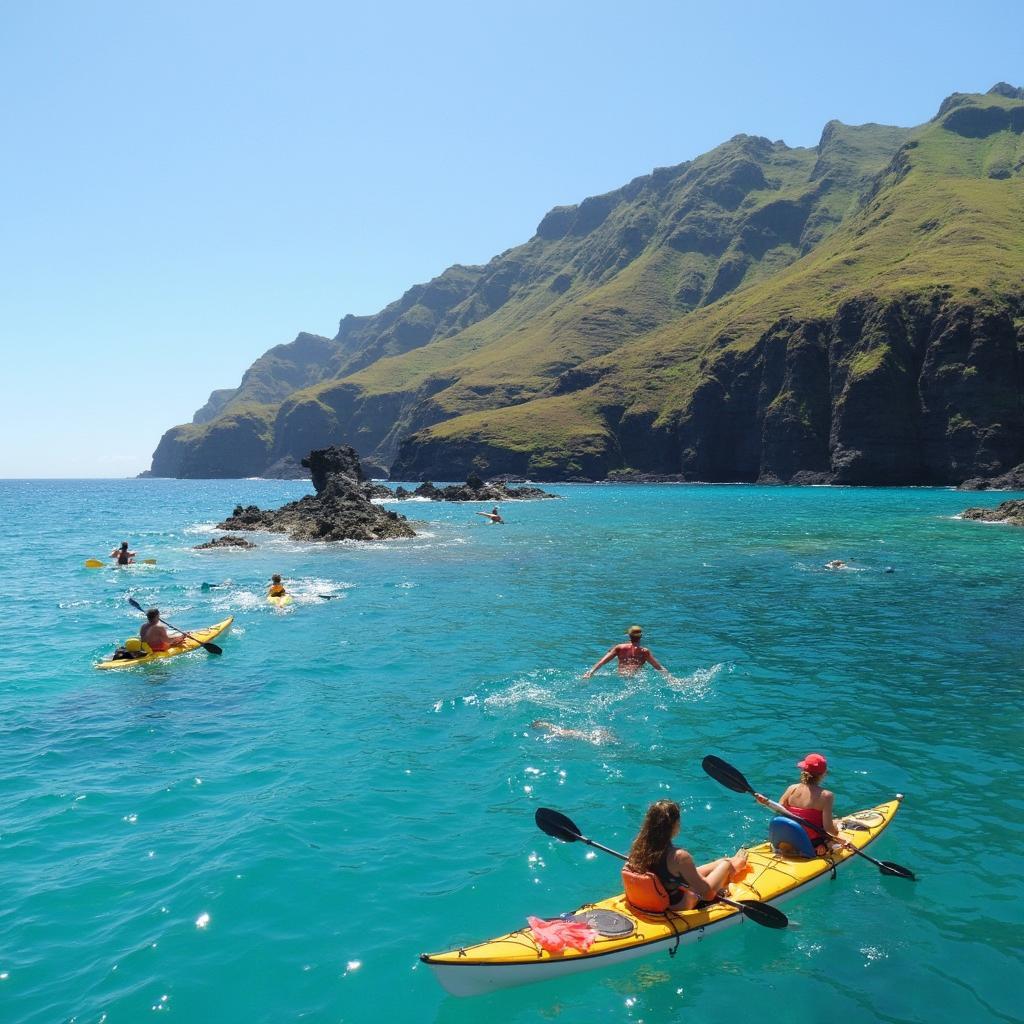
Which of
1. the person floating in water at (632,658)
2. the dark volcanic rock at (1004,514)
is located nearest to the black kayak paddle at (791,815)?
the person floating in water at (632,658)

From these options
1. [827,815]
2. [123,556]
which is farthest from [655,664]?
[123,556]

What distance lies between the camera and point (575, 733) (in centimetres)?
1723

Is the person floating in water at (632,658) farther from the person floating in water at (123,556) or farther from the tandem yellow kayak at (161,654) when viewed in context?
the person floating in water at (123,556)

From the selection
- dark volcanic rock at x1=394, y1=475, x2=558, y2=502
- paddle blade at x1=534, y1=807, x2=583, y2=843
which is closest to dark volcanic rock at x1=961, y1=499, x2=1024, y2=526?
dark volcanic rock at x1=394, y1=475, x2=558, y2=502

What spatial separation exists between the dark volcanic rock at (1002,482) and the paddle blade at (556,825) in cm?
12484

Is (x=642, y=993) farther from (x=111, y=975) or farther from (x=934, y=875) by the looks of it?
(x=111, y=975)

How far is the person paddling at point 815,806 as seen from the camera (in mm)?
11609

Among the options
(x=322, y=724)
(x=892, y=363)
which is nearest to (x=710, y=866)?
(x=322, y=724)

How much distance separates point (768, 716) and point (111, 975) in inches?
574

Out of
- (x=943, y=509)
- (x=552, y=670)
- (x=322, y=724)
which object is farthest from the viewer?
(x=943, y=509)

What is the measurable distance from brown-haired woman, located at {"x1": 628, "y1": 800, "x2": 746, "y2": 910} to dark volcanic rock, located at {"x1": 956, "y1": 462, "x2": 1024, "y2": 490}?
124724 millimetres

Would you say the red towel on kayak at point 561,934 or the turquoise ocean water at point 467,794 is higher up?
the red towel on kayak at point 561,934

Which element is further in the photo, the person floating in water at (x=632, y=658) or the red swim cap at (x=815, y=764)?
the person floating in water at (x=632, y=658)

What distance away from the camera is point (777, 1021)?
8414 millimetres
